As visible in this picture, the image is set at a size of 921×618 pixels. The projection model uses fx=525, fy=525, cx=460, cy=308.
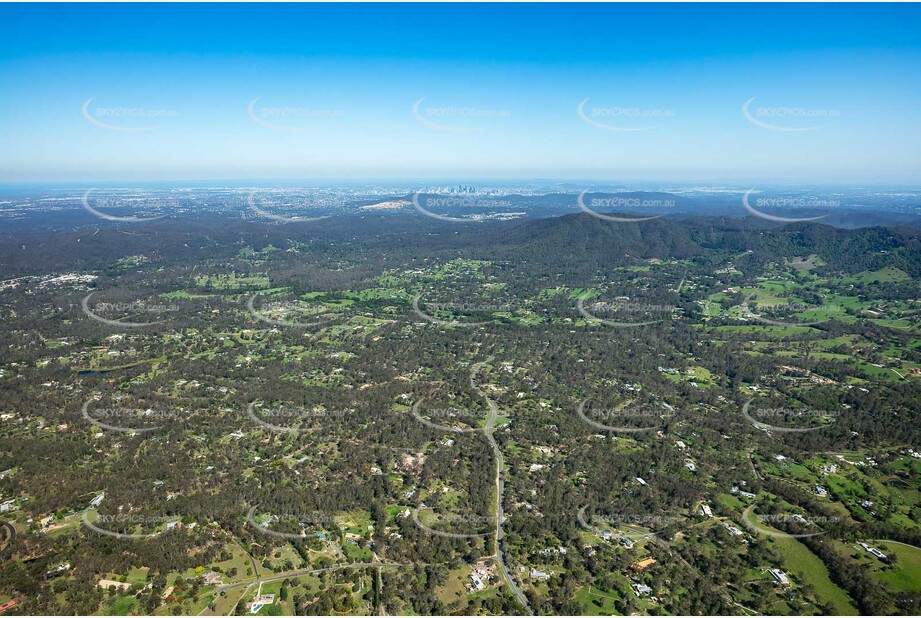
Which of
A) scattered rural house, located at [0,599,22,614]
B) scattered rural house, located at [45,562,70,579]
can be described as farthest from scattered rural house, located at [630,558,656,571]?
scattered rural house, located at [0,599,22,614]

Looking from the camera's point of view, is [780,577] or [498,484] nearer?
[780,577]

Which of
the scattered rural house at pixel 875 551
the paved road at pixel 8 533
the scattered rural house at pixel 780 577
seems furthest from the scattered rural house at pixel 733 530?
the paved road at pixel 8 533

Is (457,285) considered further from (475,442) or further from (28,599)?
(28,599)

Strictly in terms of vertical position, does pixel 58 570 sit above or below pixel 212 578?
above

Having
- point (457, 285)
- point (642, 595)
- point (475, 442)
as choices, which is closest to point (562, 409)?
point (475, 442)

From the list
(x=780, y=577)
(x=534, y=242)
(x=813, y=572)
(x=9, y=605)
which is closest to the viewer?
(x=9, y=605)

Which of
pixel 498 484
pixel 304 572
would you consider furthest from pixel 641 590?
pixel 304 572

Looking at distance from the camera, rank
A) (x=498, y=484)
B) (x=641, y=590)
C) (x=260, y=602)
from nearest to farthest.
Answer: (x=260, y=602)
(x=641, y=590)
(x=498, y=484)

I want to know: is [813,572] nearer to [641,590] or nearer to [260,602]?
[641,590]

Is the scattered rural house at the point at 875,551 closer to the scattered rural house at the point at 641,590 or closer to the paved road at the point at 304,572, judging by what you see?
the scattered rural house at the point at 641,590
